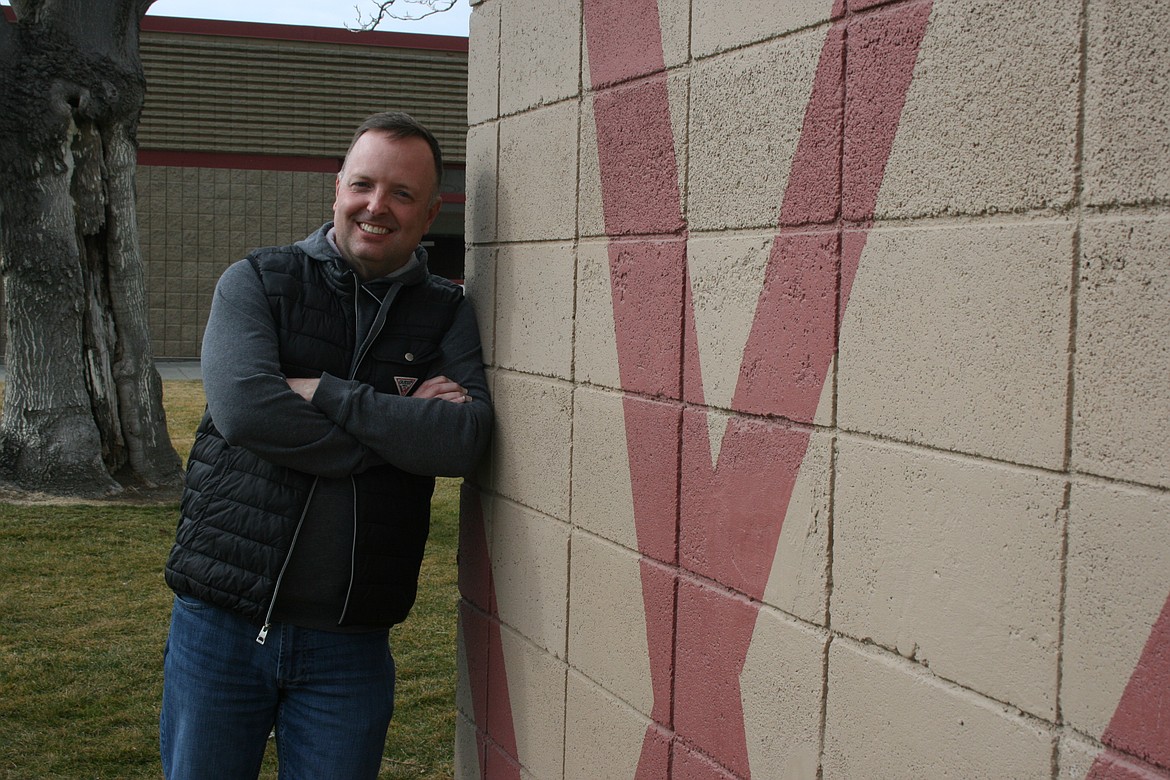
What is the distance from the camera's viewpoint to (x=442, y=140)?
1920cm

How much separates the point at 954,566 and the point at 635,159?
45.6 inches

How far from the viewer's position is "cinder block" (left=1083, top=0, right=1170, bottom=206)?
4.69ft

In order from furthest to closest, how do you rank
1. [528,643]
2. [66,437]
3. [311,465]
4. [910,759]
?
[66,437]
[528,643]
[311,465]
[910,759]

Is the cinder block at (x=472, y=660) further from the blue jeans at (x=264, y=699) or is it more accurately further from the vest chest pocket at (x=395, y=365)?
the vest chest pocket at (x=395, y=365)

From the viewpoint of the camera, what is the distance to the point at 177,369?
17.4 metres

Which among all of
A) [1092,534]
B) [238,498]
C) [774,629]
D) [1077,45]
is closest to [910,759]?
[774,629]

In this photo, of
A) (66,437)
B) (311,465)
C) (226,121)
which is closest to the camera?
(311,465)

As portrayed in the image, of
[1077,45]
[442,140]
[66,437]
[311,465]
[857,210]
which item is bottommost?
[66,437]

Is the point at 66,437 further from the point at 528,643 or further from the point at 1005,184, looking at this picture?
the point at 1005,184

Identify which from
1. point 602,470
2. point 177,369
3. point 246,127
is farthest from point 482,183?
A: point 246,127

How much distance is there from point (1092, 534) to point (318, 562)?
5.90 feet

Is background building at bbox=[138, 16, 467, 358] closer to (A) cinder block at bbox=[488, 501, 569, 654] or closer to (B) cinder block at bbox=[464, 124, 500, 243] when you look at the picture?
(B) cinder block at bbox=[464, 124, 500, 243]

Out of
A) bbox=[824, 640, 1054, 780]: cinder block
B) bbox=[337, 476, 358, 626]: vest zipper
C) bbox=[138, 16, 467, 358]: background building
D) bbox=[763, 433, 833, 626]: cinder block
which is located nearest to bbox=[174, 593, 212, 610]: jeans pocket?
bbox=[337, 476, 358, 626]: vest zipper

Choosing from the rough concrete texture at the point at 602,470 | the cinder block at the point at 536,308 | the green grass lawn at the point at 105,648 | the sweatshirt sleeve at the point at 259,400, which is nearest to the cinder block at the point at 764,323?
the rough concrete texture at the point at 602,470
